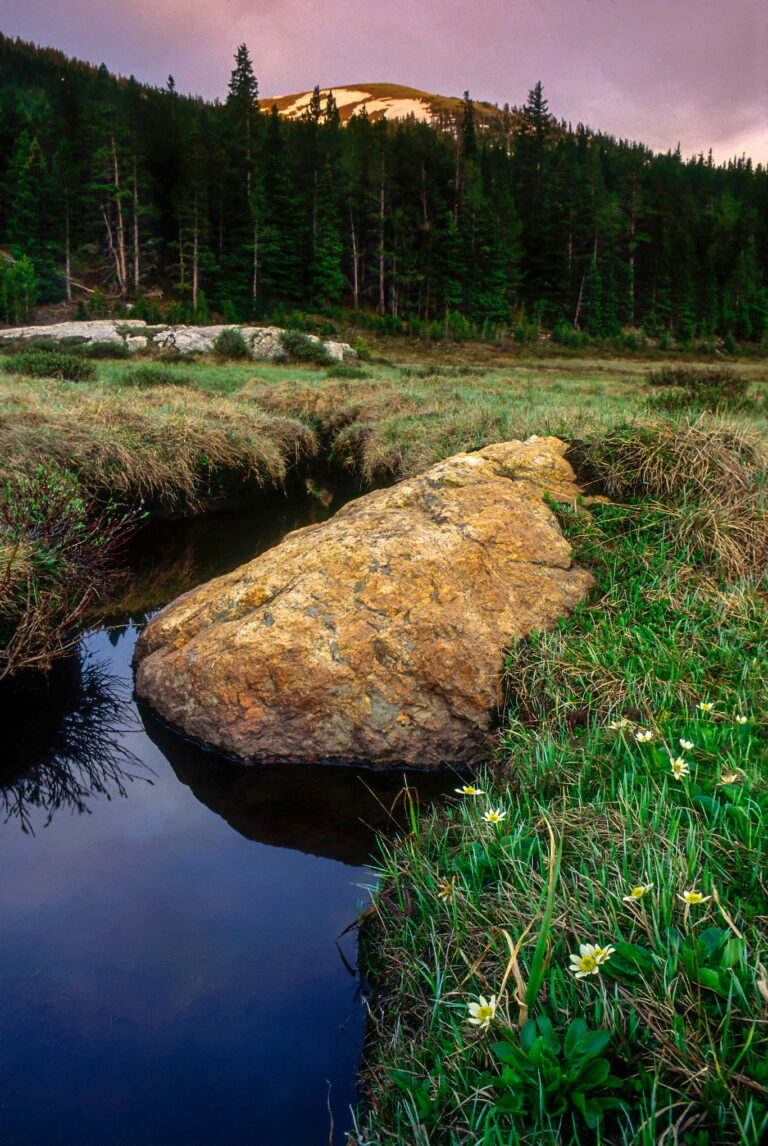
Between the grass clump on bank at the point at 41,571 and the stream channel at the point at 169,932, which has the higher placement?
the grass clump on bank at the point at 41,571

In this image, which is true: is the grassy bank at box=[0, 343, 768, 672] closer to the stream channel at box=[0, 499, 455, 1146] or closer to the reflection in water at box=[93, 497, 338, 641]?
the reflection in water at box=[93, 497, 338, 641]

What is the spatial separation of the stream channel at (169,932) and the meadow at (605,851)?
0.76ft

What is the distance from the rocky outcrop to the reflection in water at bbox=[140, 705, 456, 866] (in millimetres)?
26154

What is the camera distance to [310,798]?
3771 millimetres

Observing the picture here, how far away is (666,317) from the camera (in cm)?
5969

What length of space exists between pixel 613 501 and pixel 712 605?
1.43 meters

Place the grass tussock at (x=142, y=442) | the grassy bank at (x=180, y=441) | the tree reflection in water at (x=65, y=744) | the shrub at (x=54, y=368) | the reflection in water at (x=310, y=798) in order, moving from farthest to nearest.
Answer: the shrub at (x=54, y=368), the grass tussock at (x=142, y=442), the grassy bank at (x=180, y=441), the tree reflection in water at (x=65, y=744), the reflection in water at (x=310, y=798)

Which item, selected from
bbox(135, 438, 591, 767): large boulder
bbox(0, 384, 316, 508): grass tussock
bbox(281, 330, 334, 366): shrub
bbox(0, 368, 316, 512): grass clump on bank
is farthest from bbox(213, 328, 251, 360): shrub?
bbox(135, 438, 591, 767): large boulder

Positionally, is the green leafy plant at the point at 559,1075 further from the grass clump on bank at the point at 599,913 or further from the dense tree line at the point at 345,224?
the dense tree line at the point at 345,224

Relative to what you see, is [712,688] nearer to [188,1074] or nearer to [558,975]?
[558,975]

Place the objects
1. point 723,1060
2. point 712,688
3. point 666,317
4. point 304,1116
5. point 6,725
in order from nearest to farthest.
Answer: point 723,1060 < point 304,1116 < point 712,688 < point 6,725 < point 666,317

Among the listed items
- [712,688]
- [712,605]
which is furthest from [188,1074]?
[712,605]

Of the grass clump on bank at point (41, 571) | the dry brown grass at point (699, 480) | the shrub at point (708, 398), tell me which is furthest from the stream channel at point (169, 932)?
the shrub at point (708, 398)

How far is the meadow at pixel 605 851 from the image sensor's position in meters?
1.48
